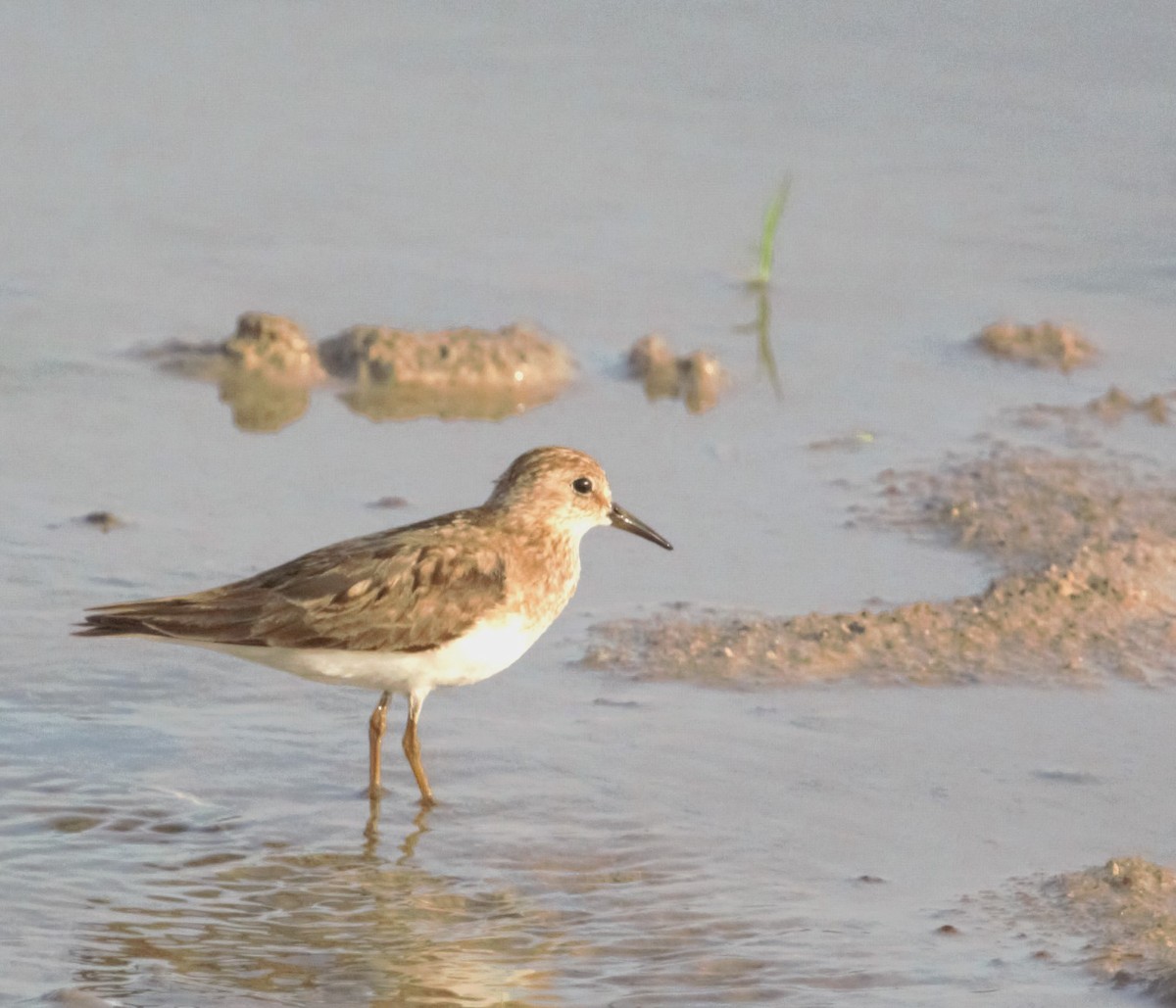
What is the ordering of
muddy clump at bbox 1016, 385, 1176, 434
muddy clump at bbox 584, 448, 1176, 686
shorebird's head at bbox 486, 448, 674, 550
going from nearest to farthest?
muddy clump at bbox 584, 448, 1176, 686
shorebird's head at bbox 486, 448, 674, 550
muddy clump at bbox 1016, 385, 1176, 434

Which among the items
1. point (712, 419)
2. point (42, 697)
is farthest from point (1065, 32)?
point (42, 697)

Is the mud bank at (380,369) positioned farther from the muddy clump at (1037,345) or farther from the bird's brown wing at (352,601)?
the bird's brown wing at (352,601)

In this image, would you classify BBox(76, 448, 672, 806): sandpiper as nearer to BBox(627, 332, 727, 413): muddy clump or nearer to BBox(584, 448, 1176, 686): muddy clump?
BBox(584, 448, 1176, 686): muddy clump

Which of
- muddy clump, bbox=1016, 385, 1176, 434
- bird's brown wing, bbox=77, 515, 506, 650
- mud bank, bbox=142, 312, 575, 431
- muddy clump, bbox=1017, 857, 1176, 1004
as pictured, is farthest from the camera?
mud bank, bbox=142, 312, 575, 431

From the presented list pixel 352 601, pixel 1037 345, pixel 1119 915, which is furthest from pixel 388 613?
pixel 1037 345

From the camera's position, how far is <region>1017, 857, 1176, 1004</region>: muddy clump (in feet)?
17.2

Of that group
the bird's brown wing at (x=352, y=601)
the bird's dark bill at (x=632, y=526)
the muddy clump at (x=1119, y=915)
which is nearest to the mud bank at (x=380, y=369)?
the bird's dark bill at (x=632, y=526)

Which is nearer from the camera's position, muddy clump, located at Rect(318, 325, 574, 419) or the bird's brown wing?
the bird's brown wing

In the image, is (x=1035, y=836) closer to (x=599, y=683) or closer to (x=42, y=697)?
(x=599, y=683)

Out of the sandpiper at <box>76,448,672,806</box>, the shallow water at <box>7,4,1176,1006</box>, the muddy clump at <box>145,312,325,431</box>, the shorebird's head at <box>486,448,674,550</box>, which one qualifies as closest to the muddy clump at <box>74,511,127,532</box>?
the shallow water at <box>7,4,1176,1006</box>

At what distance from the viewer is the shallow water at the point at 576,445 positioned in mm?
5633

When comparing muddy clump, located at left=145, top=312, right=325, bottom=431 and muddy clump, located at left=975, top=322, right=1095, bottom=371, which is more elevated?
muddy clump, located at left=975, top=322, right=1095, bottom=371

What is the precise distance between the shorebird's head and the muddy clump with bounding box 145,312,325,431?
1.95 metres

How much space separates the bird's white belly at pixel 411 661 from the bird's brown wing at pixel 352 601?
0.09ft
